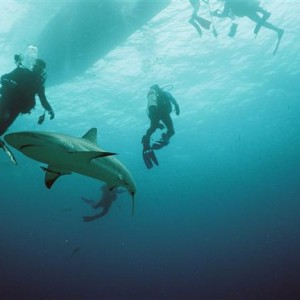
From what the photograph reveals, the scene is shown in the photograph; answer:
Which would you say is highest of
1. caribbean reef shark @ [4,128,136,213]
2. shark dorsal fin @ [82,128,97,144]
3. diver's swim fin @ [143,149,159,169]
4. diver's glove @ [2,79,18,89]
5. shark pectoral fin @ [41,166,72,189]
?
diver's glove @ [2,79,18,89]

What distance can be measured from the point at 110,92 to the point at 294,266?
50.7 m

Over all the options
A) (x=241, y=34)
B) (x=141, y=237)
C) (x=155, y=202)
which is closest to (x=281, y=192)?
(x=155, y=202)

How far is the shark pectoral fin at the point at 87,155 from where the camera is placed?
3611 millimetres

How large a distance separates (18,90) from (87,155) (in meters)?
5.02

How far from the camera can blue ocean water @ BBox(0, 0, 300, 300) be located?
691 inches

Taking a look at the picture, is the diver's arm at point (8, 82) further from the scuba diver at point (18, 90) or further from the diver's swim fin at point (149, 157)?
the diver's swim fin at point (149, 157)

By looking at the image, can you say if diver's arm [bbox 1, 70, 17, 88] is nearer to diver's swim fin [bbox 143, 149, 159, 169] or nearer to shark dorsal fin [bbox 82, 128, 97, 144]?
shark dorsal fin [bbox 82, 128, 97, 144]

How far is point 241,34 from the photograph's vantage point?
1711cm

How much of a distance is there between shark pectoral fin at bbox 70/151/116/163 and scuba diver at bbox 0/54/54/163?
465 cm

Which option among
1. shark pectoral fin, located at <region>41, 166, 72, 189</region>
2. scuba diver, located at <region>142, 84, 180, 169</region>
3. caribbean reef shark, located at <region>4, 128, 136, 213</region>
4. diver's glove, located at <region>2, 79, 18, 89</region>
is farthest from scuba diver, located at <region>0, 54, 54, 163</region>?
caribbean reef shark, located at <region>4, 128, 136, 213</region>

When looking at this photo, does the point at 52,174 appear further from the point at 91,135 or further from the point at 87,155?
the point at 87,155

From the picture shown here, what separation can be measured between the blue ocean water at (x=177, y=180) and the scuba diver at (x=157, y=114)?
698 centimetres

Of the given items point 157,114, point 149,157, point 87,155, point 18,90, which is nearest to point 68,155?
point 87,155

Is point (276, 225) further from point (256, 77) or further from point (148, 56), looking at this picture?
point (148, 56)
